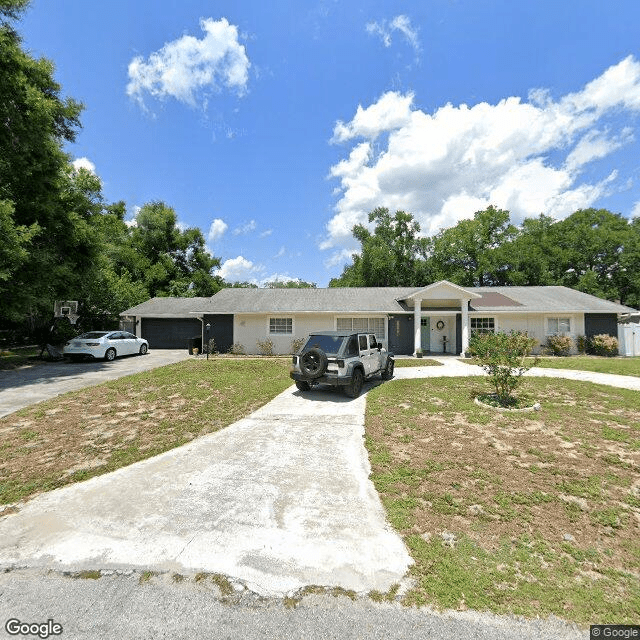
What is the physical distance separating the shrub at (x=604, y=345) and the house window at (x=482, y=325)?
5.54 meters

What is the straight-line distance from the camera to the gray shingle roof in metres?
18.5

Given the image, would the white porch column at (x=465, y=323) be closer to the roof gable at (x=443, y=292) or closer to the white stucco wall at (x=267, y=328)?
the roof gable at (x=443, y=292)

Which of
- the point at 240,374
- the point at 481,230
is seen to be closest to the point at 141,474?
the point at 240,374

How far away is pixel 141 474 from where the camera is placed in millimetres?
4605

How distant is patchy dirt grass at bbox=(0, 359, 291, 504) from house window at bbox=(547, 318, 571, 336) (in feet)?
54.9

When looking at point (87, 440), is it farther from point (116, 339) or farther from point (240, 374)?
point (116, 339)

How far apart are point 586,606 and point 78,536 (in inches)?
182

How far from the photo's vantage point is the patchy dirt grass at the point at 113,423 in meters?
4.76

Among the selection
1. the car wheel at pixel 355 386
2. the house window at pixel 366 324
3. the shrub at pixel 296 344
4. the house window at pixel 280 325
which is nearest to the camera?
the car wheel at pixel 355 386

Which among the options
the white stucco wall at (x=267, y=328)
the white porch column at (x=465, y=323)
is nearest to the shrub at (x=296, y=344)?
the white stucco wall at (x=267, y=328)

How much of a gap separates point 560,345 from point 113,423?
21.3m

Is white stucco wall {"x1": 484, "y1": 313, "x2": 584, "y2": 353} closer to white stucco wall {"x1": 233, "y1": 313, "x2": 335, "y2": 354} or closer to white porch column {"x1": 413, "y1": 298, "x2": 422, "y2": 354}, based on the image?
white porch column {"x1": 413, "y1": 298, "x2": 422, "y2": 354}

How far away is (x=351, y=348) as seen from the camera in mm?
9383

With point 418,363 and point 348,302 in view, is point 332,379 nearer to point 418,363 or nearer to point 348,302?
point 418,363
